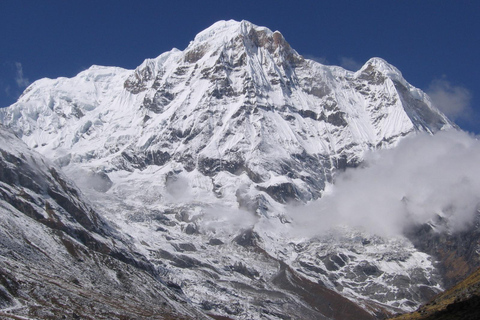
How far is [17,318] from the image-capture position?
7131 inches

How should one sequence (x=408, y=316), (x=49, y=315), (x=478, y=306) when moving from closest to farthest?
(x=478, y=306)
(x=408, y=316)
(x=49, y=315)

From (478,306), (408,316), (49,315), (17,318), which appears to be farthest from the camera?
(49,315)

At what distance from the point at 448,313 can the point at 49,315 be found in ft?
410

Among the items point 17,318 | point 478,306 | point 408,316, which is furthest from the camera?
point 17,318

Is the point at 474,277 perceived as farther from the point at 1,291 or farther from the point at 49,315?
the point at 1,291

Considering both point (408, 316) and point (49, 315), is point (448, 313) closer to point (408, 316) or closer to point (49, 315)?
point (408, 316)

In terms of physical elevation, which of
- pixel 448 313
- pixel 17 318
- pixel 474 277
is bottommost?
pixel 17 318

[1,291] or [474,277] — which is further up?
[474,277]

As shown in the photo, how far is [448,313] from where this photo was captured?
107312 mm

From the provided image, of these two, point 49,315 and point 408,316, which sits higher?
point 408,316

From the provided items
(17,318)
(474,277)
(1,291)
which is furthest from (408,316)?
(1,291)

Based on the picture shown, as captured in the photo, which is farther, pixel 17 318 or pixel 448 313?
pixel 17 318

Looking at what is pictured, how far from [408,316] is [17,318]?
10633 centimetres

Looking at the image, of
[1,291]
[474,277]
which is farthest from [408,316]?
[1,291]
